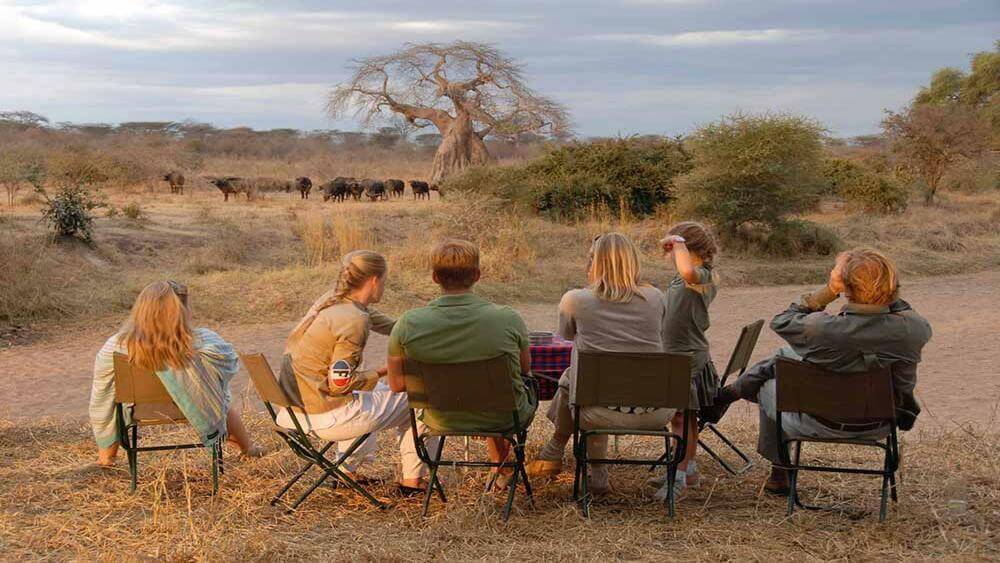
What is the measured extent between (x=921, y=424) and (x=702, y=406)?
8.09ft

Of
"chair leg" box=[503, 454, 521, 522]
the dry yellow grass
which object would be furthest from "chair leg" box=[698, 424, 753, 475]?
the dry yellow grass

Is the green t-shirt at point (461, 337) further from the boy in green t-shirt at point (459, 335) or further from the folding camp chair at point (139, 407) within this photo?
the folding camp chair at point (139, 407)

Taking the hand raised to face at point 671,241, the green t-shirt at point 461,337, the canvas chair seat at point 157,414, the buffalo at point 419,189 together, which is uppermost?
the hand raised to face at point 671,241

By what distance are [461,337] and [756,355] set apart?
543 centimetres

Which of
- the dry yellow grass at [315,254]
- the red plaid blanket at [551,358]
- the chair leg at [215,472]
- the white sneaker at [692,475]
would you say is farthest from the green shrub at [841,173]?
the chair leg at [215,472]

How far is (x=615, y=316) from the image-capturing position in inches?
164

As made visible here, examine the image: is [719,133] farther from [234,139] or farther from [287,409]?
[234,139]

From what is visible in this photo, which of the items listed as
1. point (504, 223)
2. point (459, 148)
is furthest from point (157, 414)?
point (459, 148)

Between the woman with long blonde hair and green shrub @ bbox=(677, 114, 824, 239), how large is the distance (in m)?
13.3

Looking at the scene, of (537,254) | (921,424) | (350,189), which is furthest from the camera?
(350,189)

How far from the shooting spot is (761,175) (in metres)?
16.8

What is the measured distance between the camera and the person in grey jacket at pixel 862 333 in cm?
386

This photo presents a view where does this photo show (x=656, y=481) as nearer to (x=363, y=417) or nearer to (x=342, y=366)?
(x=363, y=417)

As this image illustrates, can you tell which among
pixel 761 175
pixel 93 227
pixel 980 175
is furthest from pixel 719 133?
pixel 980 175
